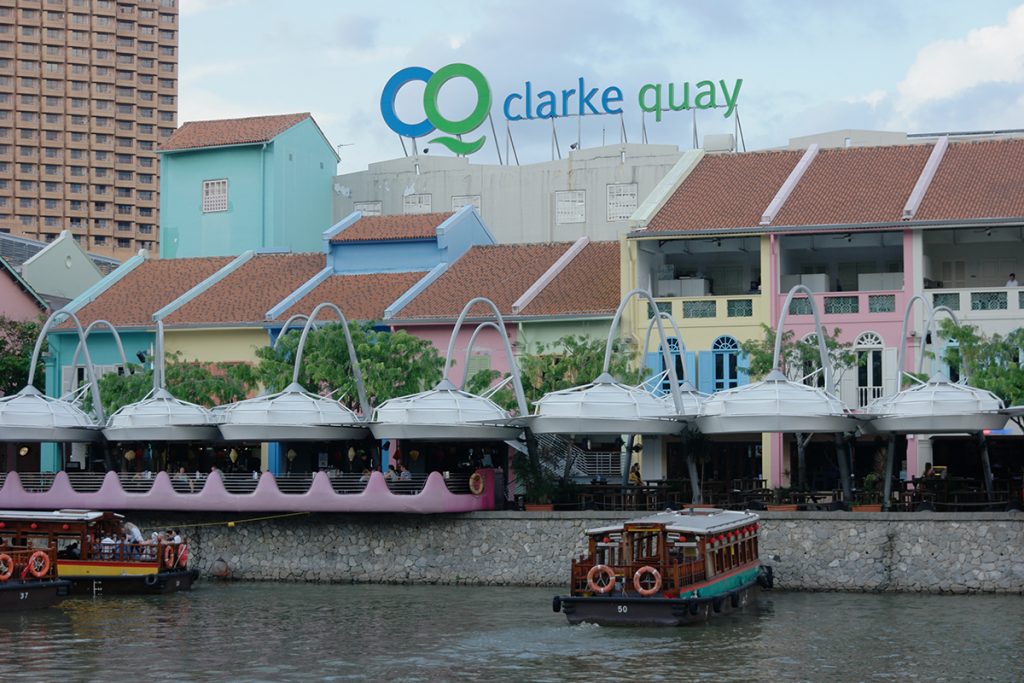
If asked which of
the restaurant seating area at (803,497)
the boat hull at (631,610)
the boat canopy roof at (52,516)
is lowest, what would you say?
the boat hull at (631,610)

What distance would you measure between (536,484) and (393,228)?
18405 mm

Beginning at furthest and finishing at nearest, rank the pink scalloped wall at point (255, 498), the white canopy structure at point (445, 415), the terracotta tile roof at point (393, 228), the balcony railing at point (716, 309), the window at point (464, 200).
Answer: the window at point (464, 200)
the terracotta tile roof at point (393, 228)
the balcony railing at point (716, 309)
the pink scalloped wall at point (255, 498)
the white canopy structure at point (445, 415)

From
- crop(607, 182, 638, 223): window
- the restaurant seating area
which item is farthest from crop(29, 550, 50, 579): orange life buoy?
crop(607, 182, 638, 223): window

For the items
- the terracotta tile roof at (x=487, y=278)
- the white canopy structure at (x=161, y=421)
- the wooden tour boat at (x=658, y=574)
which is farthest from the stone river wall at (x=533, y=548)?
the terracotta tile roof at (x=487, y=278)

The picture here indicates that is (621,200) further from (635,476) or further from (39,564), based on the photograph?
(39,564)

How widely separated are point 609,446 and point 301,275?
1466 centimetres

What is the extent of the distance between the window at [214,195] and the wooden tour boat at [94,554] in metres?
29.2

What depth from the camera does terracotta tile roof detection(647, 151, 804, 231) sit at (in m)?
55.7

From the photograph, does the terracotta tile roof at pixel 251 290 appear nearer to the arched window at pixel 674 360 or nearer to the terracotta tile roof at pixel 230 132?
the terracotta tile roof at pixel 230 132

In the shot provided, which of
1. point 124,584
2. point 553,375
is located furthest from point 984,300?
point 124,584

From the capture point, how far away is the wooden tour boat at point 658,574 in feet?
121

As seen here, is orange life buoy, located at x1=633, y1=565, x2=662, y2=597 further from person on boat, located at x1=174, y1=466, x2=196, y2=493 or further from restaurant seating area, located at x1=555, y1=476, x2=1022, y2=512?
person on boat, located at x1=174, y1=466, x2=196, y2=493

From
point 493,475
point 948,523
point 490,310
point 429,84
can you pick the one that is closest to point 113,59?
Answer: point 429,84

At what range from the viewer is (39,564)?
4106cm
